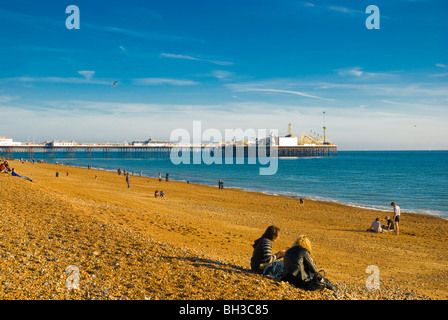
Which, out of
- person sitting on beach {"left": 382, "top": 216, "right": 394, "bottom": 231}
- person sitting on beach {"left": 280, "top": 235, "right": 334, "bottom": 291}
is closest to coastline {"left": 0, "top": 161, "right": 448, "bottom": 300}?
person sitting on beach {"left": 280, "top": 235, "right": 334, "bottom": 291}

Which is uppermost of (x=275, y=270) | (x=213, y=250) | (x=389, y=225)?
(x=275, y=270)

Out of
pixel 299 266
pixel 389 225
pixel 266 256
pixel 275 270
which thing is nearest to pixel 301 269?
pixel 299 266

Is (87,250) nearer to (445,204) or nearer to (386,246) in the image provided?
(386,246)

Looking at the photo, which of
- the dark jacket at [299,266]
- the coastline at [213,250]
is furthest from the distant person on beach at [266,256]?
the dark jacket at [299,266]

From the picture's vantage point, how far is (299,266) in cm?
588

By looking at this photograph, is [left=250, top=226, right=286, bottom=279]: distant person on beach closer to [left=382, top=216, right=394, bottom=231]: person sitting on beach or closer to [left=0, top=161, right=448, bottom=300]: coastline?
[left=0, top=161, right=448, bottom=300]: coastline

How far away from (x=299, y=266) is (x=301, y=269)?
67 mm

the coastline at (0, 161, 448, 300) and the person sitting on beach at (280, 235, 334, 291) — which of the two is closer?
the coastline at (0, 161, 448, 300)

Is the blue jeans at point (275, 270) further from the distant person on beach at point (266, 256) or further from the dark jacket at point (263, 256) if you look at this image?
the dark jacket at point (263, 256)

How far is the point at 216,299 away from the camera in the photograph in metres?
5.30

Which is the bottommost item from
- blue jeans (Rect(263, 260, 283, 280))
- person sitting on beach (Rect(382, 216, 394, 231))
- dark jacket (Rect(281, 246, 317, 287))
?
person sitting on beach (Rect(382, 216, 394, 231))

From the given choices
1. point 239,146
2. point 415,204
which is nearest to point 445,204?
point 415,204

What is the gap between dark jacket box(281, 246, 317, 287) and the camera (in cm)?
583

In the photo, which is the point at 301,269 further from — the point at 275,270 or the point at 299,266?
the point at 275,270
